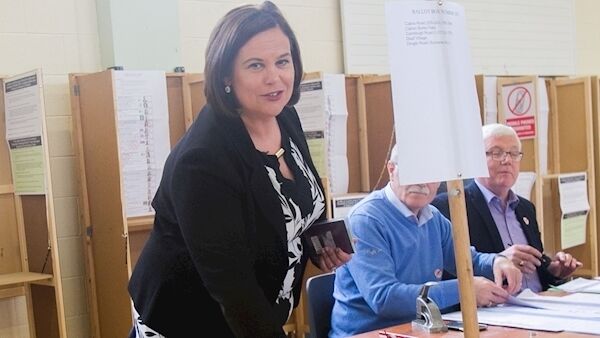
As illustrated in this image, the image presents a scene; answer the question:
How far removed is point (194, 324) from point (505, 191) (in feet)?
5.75

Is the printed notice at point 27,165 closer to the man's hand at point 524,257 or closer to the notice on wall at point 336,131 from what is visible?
the notice on wall at point 336,131

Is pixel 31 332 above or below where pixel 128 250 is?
below

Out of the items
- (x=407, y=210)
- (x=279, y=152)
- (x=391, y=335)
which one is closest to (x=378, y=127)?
(x=407, y=210)

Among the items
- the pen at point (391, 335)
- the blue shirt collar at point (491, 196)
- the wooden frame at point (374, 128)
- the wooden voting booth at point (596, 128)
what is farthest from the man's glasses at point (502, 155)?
the wooden voting booth at point (596, 128)

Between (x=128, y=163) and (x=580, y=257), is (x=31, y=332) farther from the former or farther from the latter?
(x=580, y=257)

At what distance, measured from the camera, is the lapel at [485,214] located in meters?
2.78

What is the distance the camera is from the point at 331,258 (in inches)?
66.8

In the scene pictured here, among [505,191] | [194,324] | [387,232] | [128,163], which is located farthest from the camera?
[128,163]

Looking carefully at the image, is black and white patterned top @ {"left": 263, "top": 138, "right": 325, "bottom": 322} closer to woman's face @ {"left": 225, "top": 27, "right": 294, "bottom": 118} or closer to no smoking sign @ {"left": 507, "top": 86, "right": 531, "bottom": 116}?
woman's face @ {"left": 225, "top": 27, "right": 294, "bottom": 118}

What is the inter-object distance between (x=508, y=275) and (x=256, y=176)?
3.81ft

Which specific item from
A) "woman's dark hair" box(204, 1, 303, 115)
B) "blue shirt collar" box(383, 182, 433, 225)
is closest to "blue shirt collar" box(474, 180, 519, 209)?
"blue shirt collar" box(383, 182, 433, 225)

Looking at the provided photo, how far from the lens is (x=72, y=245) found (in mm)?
3520

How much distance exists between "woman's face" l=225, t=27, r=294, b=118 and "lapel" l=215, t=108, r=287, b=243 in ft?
0.17

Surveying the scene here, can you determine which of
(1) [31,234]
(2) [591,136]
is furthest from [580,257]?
(1) [31,234]
